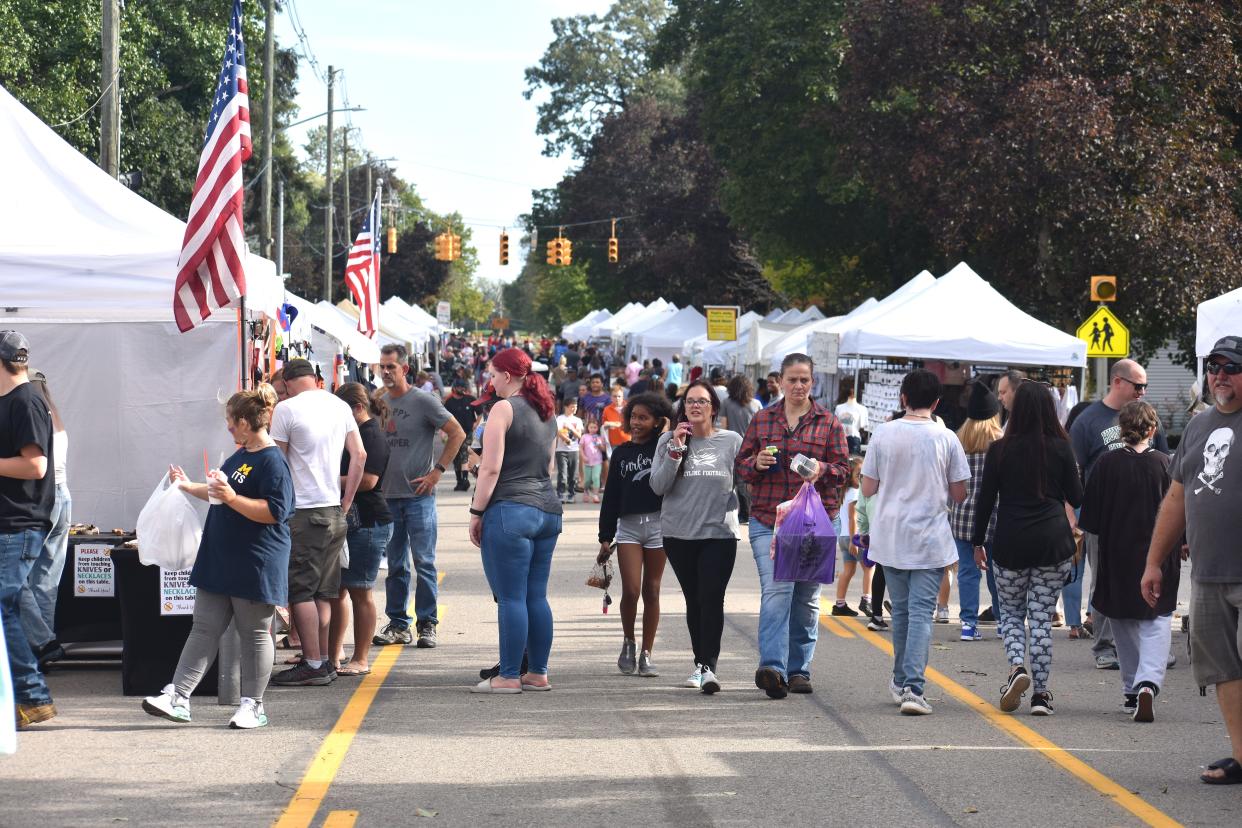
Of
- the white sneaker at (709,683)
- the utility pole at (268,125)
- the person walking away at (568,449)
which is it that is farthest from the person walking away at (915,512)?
the utility pole at (268,125)

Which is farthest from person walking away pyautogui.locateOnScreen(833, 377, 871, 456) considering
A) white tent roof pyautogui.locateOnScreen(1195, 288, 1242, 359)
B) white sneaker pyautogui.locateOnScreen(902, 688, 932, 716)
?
white sneaker pyautogui.locateOnScreen(902, 688, 932, 716)

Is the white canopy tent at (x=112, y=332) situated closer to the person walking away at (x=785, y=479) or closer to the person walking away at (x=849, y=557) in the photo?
the person walking away at (x=785, y=479)

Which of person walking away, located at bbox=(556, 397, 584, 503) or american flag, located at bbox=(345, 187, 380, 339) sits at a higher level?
american flag, located at bbox=(345, 187, 380, 339)

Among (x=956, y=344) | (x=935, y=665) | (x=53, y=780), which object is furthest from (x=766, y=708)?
(x=956, y=344)

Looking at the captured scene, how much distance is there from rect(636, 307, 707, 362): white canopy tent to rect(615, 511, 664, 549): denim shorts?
34.7 meters

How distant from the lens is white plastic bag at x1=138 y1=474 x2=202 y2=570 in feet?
27.7

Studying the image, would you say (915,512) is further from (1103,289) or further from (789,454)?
(1103,289)

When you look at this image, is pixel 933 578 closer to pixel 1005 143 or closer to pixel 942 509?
pixel 942 509

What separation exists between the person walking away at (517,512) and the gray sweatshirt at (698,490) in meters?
0.65

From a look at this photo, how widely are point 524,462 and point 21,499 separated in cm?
269

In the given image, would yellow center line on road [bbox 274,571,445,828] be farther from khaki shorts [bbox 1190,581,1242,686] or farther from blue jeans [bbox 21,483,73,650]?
khaki shorts [bbox 1190,581,1242,686]

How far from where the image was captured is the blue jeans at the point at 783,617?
9.22 metres

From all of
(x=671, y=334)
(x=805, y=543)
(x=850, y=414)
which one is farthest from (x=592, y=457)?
(x=671, y=334)

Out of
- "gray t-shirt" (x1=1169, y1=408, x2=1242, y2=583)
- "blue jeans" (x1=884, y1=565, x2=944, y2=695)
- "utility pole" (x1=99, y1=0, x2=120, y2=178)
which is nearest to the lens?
"gray t-shirt" (x1=1169, y1=408, x2=1242, y2=583)
